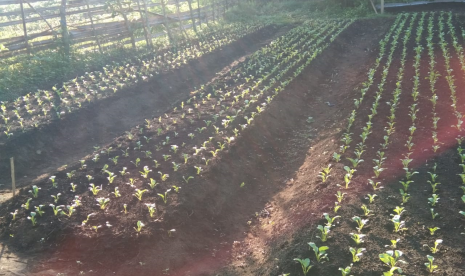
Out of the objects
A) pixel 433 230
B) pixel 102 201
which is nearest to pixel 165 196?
pixel 102 201

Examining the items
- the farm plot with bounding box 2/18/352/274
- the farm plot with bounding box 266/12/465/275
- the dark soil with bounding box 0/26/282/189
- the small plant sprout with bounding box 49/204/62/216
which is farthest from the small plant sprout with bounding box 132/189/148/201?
the farm plot with bounding box 266/12/465/275

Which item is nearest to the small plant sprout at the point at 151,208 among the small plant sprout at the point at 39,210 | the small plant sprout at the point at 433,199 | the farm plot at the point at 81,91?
the small plant sprout at the point at 39,210

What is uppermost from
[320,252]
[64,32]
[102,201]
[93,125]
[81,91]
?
[64,32]

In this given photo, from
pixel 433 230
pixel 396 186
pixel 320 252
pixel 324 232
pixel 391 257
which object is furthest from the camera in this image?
pixel 396 186

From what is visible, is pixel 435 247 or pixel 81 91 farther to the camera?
pixel 81 91

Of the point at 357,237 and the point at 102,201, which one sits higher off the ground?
the point at 102,201

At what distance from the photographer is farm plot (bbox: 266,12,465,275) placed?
4.97 meters

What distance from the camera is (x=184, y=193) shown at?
7355 millimetres

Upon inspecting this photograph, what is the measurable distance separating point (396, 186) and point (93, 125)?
28.5 feet

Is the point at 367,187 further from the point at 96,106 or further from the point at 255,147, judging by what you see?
the point at 96,106

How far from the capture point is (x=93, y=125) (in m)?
11.7

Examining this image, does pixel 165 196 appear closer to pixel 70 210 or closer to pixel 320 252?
pixel 70 210

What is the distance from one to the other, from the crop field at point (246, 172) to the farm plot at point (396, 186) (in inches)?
1.2

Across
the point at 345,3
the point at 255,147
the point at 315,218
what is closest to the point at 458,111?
the point at 255,147
